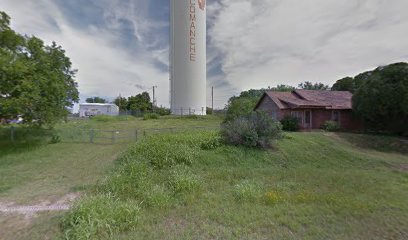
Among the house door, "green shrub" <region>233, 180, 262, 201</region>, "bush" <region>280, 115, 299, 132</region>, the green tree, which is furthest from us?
the green tree

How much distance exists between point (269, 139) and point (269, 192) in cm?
523

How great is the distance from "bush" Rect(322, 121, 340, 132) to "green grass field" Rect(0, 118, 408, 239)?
9.01 metres

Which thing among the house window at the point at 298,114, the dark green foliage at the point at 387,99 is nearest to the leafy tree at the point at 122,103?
the house window at the point at 298,114

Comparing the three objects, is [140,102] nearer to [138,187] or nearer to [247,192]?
[138,187]

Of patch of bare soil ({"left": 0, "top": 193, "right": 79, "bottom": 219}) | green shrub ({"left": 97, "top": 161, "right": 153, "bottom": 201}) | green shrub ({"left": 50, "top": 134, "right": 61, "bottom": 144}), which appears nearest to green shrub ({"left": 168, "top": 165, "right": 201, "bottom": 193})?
green shrub ({"left": 97, "top": 161, "right": 153, "bottom": 201})

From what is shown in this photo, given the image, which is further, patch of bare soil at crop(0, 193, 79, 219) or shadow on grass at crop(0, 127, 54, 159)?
shadow on grass at crop(0, 127, 54, 159)

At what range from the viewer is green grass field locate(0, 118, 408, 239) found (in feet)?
14.3

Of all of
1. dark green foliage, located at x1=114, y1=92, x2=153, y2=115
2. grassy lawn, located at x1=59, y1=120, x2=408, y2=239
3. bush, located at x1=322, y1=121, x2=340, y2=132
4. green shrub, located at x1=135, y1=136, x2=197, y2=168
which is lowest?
grassy lawn, located at x1=59, y1=120, x2=408, y2=239

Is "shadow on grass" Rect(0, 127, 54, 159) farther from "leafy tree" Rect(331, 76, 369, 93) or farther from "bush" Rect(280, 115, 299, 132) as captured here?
"leafy tree" Rect(331, 76, 369, 93)

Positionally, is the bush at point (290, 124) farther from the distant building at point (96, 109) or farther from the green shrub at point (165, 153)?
the distant building at point (96, 109)

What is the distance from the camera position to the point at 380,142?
16703 mm

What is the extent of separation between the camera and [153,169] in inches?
327

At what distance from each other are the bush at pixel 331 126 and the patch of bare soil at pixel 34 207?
20059mm

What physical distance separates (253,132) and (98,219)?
787cm
